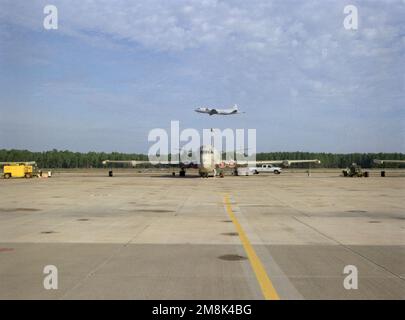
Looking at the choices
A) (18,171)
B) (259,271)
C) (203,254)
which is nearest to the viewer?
(259,271)

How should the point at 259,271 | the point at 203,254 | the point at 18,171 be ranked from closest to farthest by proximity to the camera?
the point at 259,271, the point at 203,254, the point at 18,171

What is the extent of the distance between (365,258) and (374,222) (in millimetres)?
7070

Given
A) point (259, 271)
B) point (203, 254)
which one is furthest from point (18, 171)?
point (259, 271)

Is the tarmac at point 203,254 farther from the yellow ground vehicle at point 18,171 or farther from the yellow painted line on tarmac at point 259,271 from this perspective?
the yellow ground vehicle at point 18,171

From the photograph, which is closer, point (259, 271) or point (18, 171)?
point (259, 271)

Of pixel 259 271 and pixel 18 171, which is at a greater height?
pixel 18 171

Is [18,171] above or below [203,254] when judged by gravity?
above

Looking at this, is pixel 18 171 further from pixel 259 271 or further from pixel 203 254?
pixel 259 271

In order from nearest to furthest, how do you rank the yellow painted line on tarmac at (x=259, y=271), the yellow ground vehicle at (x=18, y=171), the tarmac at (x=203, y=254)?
the yellow painted line on tarmac at (x=259, y=271)
the tarmac at (x=203, y=254)
the yellow ground vehicle at (x=18, y=171)

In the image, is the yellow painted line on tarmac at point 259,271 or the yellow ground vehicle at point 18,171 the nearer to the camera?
the yellow painted line on tarmac at point 259,271

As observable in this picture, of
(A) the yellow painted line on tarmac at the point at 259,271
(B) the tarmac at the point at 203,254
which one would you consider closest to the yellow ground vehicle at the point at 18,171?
(B) the tarmac at the point at 203,254

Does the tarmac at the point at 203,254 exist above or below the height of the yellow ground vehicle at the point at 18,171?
below
